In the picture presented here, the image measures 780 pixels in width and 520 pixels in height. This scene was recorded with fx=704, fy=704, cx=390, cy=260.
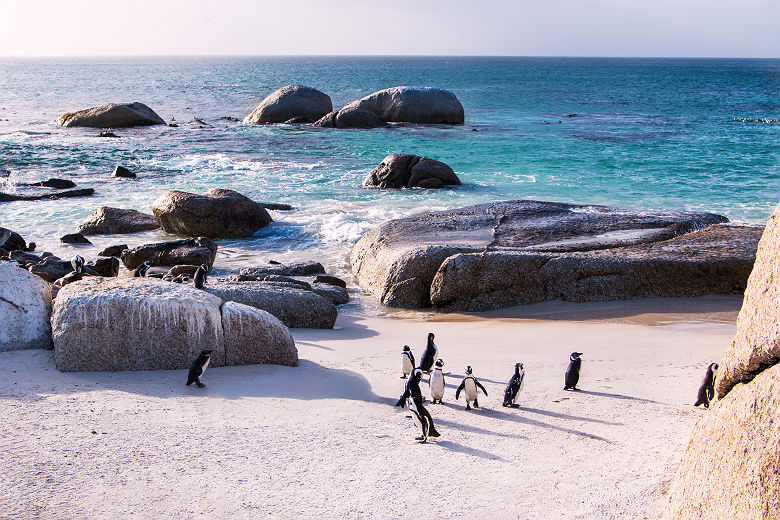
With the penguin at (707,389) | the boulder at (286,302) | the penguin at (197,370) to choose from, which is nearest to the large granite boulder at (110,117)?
the boulder at (286,302)

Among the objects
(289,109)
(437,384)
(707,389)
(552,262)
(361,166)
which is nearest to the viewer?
(707,389)

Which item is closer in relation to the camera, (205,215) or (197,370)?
(197,370)

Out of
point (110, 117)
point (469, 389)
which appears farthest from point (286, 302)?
point (110, 117)

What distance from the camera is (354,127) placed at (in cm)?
3666

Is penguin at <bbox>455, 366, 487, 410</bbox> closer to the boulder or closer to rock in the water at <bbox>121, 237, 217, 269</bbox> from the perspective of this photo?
the boulder

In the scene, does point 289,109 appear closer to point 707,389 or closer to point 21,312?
point 21,312

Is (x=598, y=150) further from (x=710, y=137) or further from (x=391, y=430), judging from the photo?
(x=391, y=430)

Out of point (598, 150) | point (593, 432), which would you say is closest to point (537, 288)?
point (593, 432)

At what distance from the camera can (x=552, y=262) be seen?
10.7m

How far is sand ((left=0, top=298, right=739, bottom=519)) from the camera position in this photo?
461 centimetres

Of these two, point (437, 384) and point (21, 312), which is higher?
point (21, 312)

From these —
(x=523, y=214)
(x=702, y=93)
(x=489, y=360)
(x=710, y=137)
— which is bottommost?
(x=489, y=360)

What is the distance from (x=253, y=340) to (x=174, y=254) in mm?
6289

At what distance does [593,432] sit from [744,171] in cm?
2308
